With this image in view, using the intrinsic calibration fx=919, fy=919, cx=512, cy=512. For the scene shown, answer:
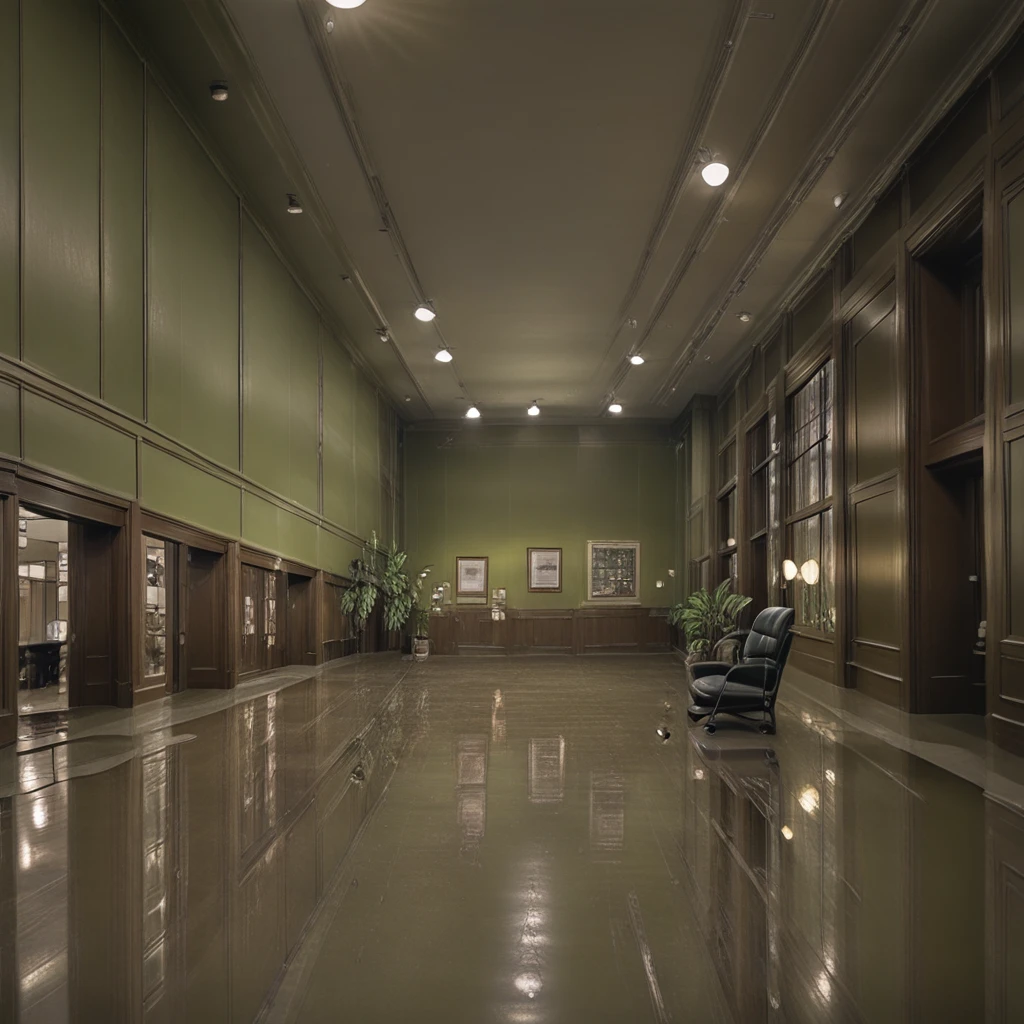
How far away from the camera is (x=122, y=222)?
6977 mm

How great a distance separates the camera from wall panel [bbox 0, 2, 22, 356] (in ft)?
17.7

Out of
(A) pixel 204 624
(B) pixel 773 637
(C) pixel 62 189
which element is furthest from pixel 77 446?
(B) pixel 773 637

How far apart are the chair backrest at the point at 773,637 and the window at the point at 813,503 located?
2.10m

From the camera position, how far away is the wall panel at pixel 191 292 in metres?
7.59

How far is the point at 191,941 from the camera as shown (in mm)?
2703

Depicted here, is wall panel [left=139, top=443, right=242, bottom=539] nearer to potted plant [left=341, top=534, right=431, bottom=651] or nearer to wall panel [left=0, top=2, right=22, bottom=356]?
wall panel [left=0, top=2, right=22, bottom=356]

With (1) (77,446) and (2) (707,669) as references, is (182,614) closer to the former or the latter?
(1) (77,446)

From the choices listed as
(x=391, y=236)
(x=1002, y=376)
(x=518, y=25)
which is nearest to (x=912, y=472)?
(x=1002, y=376)

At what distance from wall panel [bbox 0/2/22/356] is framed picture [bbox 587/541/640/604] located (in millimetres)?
15301

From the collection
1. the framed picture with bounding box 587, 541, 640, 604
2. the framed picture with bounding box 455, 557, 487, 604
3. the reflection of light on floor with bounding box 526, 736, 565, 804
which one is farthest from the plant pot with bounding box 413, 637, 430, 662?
the reflection of light on floor with bounding box 526, 736, 565, 804

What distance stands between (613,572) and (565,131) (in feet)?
42.5

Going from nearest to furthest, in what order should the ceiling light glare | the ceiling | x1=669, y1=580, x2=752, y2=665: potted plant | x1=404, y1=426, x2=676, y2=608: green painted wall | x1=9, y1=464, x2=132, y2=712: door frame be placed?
x1=9, y1=464, x2=132, y2=712: door frame → the ceiling → the ceiling light glare → x1=669, y1=580, x2=752, y2=665: potted plant → x1=404, y1=426, x2=676, y2=608: green painted wall

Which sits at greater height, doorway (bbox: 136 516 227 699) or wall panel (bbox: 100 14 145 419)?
wall panel (bbox: 100 14 145 419)

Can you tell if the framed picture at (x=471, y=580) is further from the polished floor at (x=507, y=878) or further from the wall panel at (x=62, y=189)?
the wall panel at (x=62, y=189)
